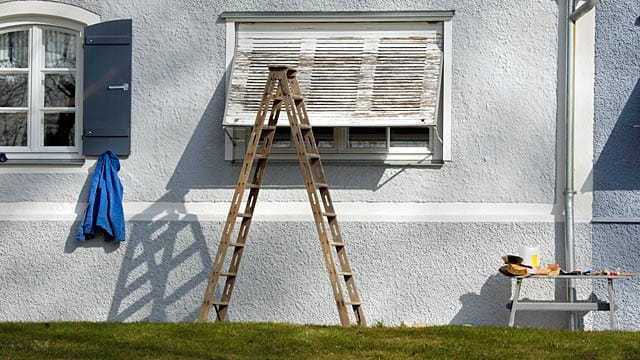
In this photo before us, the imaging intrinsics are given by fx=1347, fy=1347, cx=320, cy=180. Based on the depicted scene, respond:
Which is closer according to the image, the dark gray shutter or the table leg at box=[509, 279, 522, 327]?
the table leg at box=[509, 279, 522, 327]

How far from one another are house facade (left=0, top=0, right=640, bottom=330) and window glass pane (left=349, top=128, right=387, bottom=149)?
1 centimetres

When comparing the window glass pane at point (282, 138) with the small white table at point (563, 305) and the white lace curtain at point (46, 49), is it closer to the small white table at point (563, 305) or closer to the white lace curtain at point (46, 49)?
the white lace curtain at point (46, 49)

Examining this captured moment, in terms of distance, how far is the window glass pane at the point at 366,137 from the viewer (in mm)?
11727

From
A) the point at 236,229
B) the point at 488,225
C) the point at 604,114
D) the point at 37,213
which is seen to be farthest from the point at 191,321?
the point at 604,114

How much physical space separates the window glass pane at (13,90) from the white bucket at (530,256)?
4583 mm

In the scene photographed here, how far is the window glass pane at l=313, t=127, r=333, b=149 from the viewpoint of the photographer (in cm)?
1174

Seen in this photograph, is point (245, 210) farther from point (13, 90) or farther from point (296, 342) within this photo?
point (13, 90)

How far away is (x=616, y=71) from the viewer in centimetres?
1161

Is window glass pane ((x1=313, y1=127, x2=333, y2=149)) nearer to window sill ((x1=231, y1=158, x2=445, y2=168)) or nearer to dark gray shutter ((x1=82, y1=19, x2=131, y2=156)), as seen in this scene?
window sill ((x1=231, y1=158, x2=445, y2=168))

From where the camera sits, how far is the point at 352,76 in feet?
37.8

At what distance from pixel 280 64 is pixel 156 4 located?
1262 millimetres

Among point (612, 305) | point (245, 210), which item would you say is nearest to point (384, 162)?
point (245, 210)

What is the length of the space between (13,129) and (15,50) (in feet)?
2.32

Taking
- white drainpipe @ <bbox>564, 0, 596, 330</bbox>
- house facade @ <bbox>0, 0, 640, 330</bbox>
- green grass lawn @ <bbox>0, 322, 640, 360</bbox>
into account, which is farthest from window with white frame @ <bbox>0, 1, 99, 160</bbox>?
white drainpipe @ <bbox>564, 0, 596, 330</bbox>
